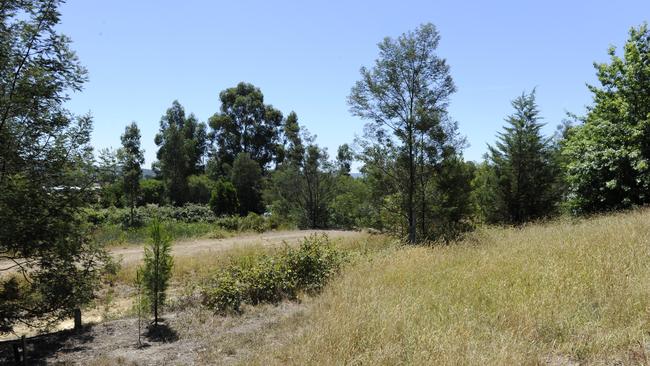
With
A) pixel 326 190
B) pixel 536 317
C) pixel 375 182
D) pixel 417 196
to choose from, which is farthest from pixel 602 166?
pixel 326 190

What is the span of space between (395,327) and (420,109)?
36.0 ft

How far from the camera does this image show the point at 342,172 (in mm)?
30516

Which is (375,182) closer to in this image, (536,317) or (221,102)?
(536,317)

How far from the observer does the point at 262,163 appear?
48.0 metres

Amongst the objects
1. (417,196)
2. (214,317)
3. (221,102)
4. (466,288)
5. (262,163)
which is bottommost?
(214,317)

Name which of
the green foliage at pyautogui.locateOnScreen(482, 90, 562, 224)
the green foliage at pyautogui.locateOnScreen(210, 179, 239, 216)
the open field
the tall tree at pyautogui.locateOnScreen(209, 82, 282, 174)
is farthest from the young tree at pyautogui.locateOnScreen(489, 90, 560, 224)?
the tall tree at pyautogui.locateOnScreen(209, 82, 282, 174)

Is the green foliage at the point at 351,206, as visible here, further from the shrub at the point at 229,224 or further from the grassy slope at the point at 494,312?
the grassy slope at the point at 494,312

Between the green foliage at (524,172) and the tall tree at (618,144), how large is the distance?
1.94 metres

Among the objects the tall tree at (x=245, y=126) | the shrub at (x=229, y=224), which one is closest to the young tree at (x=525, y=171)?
the shrub at (x=229, y=224)

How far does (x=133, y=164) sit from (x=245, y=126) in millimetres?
38683

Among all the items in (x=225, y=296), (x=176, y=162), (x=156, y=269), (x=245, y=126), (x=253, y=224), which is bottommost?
(x=225, y=296)

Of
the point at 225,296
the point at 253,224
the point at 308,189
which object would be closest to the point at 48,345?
the point at 225,296

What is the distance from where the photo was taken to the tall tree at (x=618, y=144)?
14.2m

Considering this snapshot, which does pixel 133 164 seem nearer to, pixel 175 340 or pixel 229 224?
pixel 175 340
